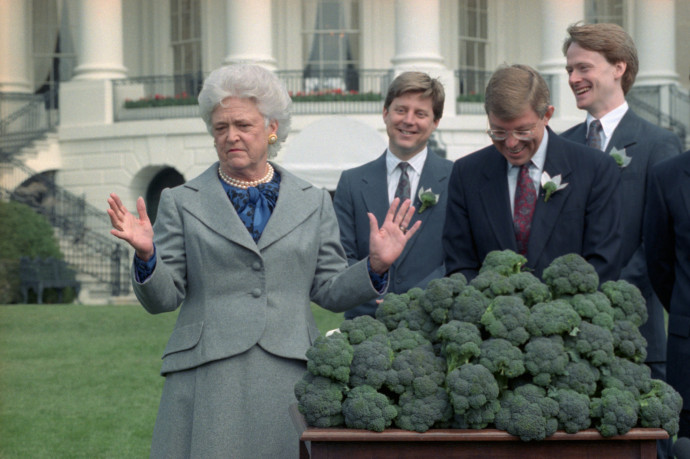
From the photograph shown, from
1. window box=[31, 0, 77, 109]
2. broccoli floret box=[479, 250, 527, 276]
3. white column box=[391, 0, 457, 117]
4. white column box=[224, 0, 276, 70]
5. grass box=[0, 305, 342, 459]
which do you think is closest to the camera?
broccoli floret box=[479, 250, 527, 276]

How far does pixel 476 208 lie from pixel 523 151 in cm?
31

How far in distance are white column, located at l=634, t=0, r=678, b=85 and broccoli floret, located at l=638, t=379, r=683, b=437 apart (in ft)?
87.4

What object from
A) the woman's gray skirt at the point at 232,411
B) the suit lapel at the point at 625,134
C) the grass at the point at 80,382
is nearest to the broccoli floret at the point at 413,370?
the woman's gray skirt at the point at 232,411

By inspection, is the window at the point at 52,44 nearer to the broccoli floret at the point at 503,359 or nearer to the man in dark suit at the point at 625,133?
the man in dark suit at the point at 625,133

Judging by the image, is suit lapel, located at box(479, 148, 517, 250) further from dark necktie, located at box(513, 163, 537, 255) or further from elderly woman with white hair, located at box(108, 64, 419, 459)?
elderly woman with white hair, located at box(108, 64, 419, 459)

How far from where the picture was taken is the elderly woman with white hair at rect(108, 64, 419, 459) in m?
3.82

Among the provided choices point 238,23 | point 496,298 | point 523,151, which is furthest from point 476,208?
point 238,23

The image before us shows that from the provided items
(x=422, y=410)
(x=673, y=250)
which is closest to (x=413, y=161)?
(x=673, y=250)

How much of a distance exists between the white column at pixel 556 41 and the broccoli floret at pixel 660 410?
2469 cm

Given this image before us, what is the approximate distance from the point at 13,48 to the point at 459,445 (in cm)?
2816

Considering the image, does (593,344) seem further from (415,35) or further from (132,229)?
(415,35)

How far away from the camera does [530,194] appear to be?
420 cm

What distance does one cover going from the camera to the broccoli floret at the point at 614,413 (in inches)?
116

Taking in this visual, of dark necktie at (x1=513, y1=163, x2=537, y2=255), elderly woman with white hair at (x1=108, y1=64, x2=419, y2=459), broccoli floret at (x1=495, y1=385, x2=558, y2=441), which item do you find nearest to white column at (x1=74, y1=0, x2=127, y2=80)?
elderly woman with white hair at (x1=108, y1=64, x2=419, y2=459)
